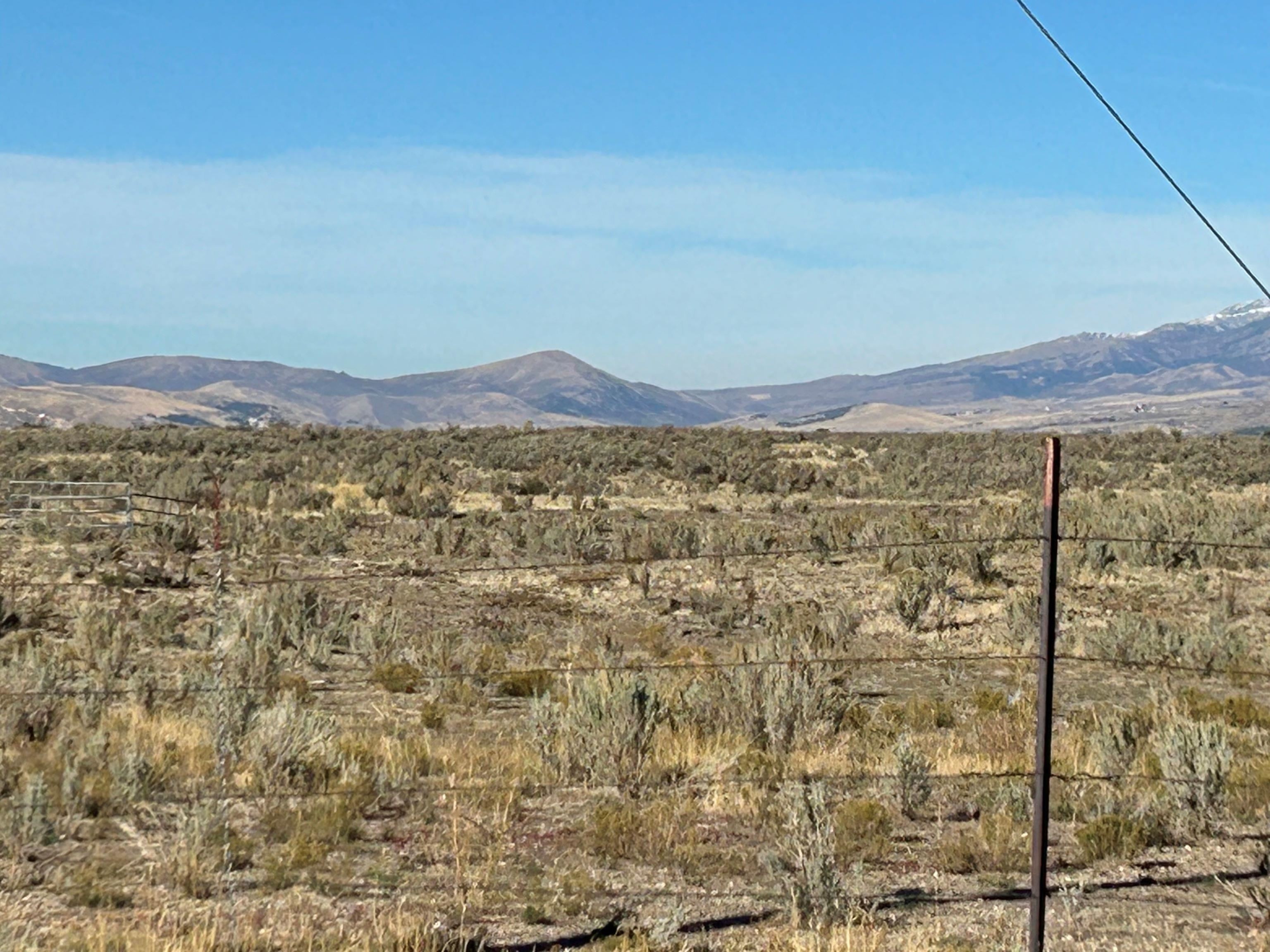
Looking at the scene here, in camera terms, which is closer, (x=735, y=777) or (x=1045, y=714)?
(x=1045, y=714)

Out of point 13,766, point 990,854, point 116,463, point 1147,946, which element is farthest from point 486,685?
point 116,463

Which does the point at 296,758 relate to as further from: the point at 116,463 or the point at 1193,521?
the point at 116,463

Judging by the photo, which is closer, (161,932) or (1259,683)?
(161,932)

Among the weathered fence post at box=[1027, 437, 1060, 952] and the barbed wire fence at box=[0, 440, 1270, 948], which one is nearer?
the weathered fence post at box=[1027, 437, 1060, 952]

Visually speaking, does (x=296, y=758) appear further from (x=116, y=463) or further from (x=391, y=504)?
(x=116, y=463)

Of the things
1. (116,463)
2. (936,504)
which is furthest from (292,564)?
(116,463)

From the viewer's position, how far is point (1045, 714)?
6543mm

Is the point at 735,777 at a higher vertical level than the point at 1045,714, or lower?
lower

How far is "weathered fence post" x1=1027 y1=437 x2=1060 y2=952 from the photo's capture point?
645 centimetres

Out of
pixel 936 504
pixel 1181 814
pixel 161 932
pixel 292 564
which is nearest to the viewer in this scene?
pixel 161 932

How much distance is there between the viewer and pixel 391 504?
31.4 m

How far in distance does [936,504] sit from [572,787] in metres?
27.4

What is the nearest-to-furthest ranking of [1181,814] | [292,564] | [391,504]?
[1181,814]
[292,564]
[391,504]

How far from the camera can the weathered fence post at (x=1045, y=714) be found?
6453 mm
